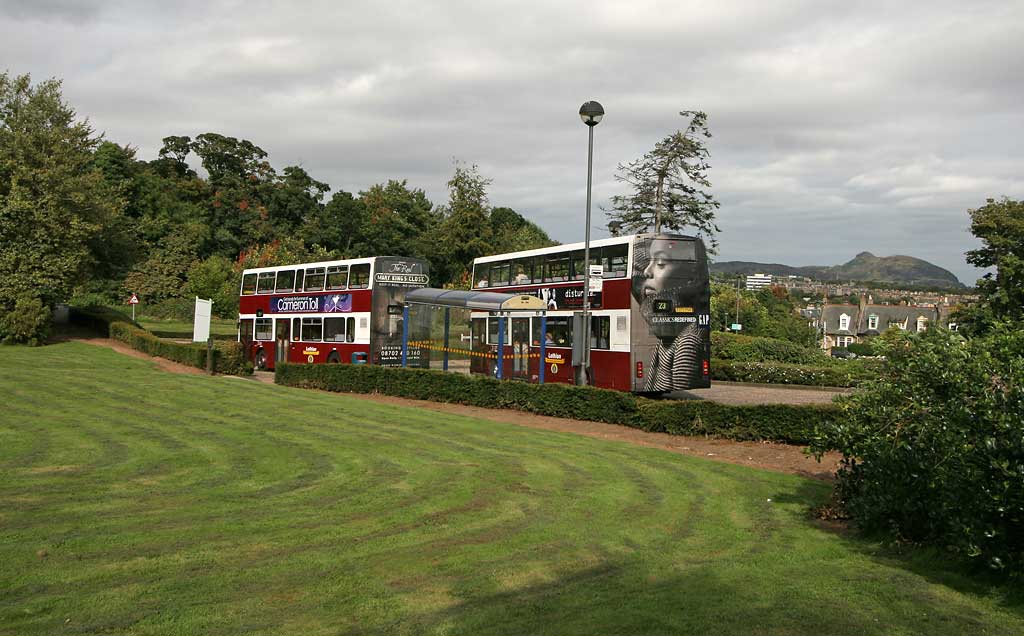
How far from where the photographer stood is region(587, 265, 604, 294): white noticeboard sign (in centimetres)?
2136

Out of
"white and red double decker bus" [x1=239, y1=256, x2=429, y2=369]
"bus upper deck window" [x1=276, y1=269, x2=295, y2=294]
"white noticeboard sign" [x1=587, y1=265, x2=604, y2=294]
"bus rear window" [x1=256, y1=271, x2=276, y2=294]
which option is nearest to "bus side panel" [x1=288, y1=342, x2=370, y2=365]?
"white and red double decker bus" [x1=239, y1=256, x2=429, y2=369]

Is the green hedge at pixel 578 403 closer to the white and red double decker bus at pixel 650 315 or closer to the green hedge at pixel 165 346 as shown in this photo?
the white and red double decker bus at pixel 650 315

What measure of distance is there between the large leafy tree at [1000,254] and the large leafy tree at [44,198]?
47.5 metres

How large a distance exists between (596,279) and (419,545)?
558 inches

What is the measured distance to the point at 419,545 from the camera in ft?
27.7

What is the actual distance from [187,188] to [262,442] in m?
82.1

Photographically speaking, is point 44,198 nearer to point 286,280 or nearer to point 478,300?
point 286,280

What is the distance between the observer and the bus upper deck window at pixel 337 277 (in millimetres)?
31797

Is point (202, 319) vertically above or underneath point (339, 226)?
underneath

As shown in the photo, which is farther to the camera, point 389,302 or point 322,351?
point 322,351

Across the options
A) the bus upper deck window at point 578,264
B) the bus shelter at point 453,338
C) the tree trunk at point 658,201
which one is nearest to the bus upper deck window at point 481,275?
the bus shelter at point 453,338

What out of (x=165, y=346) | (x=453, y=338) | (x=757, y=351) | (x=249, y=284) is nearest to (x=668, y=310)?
(x=453, y=338)

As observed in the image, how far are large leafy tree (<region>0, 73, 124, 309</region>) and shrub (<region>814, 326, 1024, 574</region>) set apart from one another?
134 ft

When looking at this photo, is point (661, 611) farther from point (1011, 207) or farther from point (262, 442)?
point (1011, 207)
